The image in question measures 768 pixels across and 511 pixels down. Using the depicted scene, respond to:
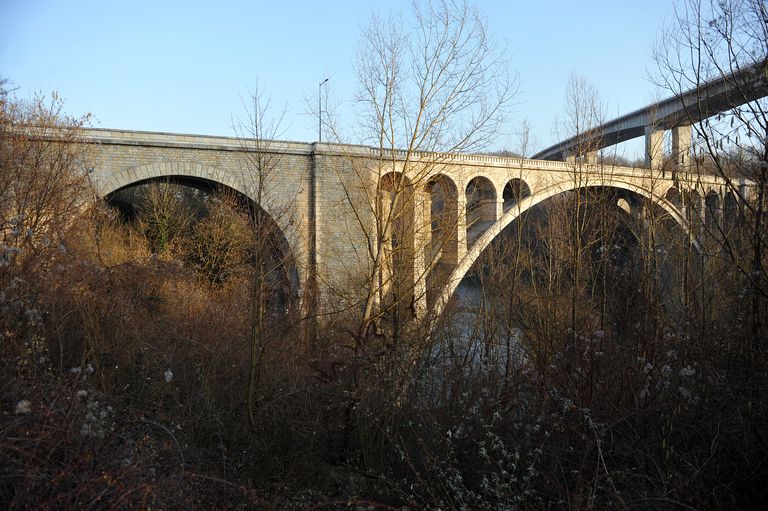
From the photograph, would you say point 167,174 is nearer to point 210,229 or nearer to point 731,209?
point 210,229

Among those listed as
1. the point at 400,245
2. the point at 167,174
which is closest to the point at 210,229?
the point at 167,174

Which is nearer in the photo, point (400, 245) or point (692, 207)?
point (692, 207)

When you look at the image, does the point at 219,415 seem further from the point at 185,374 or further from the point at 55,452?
the point at 55,452

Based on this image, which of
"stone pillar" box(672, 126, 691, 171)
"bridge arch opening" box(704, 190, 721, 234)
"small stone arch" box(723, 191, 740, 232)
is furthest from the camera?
"stone pillar" box(672, 126, 691, 171)

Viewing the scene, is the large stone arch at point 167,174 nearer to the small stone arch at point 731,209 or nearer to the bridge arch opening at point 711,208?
the bridge arch opening at point 711,208

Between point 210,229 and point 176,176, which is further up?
point 176,176

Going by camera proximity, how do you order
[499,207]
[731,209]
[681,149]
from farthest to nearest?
[499,207] → [681,149] → [731,209]

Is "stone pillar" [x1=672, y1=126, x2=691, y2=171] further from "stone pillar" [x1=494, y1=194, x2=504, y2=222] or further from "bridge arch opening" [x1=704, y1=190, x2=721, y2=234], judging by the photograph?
"stone pillar" [x1=494, y1=194, x2=504, y2=222]

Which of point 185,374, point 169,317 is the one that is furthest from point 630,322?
point 169,317

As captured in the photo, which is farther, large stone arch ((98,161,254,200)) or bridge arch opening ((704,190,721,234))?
large stone arch ((98,161,254,200))

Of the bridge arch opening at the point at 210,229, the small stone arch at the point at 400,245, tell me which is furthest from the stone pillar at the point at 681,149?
the bridge arch opening at the point at 210,229

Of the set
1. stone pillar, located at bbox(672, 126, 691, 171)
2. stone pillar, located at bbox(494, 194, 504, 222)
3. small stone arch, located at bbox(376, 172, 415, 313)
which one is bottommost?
small stone arch, located at bbox(376, 172, 415, 313)

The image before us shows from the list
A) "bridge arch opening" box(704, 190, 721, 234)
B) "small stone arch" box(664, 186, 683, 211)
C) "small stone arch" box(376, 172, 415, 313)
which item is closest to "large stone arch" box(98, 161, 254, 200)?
"small stone arch" box(376, 172, 415, 313)

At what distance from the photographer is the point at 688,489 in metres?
3.49
